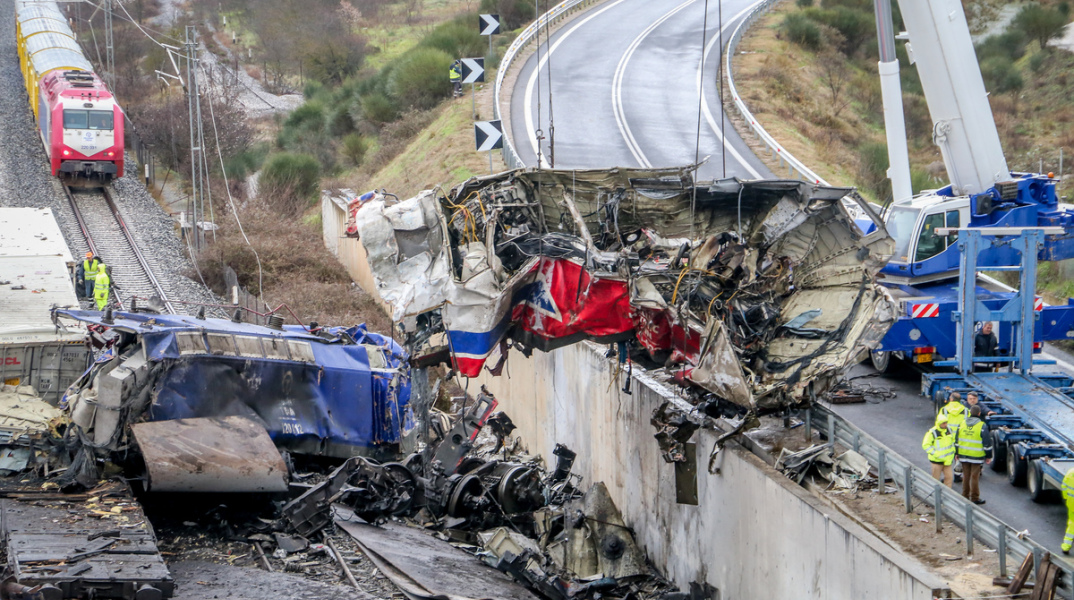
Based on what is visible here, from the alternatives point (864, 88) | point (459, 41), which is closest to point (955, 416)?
point (864, 88)

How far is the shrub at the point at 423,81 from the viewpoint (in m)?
40.7

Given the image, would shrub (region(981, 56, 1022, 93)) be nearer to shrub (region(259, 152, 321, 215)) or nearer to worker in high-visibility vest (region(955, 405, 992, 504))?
shrub (region(259, 152, 321, 215))

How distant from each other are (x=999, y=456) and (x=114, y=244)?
946 inches

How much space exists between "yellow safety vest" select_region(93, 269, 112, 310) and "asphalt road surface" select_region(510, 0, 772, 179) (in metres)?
10.1

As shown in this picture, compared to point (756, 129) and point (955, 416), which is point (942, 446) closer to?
point (955, 416)

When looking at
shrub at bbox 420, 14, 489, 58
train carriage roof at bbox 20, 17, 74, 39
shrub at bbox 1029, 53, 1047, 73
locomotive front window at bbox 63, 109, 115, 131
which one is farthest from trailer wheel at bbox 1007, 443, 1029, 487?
train carriage roof at bbox 20, 17, 74, 39

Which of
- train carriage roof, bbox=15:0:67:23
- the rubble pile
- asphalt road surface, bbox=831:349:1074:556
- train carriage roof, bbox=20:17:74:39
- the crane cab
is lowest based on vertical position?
the rubble pile

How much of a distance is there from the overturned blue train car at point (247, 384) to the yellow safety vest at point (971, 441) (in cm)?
777

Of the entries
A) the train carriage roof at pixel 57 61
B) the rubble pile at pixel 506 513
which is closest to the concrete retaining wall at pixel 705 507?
the rubble pile at pixel 506 513

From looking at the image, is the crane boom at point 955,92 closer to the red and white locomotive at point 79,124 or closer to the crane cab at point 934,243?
the crane cab at point 934,243

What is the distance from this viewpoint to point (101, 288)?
74.5 ft

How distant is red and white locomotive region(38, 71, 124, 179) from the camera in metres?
31.9

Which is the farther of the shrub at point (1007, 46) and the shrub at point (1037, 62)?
the shrub at point (1007, 46)

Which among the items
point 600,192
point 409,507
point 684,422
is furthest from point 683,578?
point 600,192
